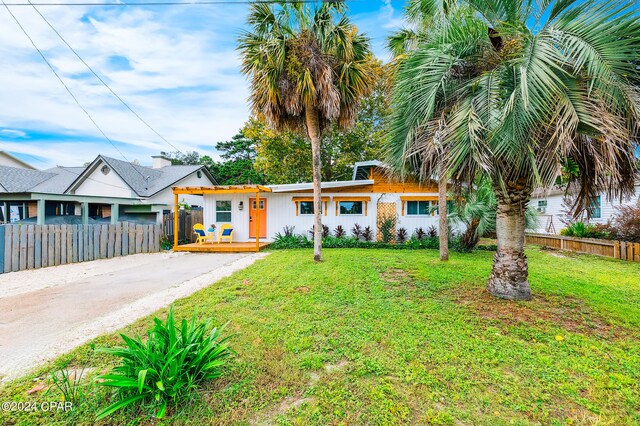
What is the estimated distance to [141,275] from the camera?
684 cm

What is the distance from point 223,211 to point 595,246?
15629mm

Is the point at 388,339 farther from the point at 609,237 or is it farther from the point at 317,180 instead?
the point at 609,237

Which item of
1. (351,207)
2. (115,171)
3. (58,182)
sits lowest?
(351,207)

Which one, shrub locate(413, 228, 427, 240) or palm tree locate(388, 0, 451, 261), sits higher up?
palm tree locate(388, 0, 451, 261)

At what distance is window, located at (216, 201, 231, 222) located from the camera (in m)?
13.6

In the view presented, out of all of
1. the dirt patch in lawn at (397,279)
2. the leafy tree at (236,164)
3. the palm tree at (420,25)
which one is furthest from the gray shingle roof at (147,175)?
the palm tree at (420,25)

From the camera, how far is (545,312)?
4012mm

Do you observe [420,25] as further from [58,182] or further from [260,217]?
[58,182]

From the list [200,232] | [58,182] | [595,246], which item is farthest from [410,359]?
[58,182]

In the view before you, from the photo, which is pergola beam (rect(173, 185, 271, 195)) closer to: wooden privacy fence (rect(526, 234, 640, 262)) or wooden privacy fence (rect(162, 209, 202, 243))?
wooden privacy fence (rect(162, 209, 202, 243))

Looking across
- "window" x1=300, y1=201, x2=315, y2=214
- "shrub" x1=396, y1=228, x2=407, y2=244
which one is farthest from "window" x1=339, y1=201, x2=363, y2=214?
"shrub" x1=396, y1=228, x2=407, y2=244

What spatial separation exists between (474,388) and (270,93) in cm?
766

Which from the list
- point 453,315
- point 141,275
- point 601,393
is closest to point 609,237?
point 453,315

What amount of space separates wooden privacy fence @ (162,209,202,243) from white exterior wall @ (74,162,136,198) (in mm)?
5352
